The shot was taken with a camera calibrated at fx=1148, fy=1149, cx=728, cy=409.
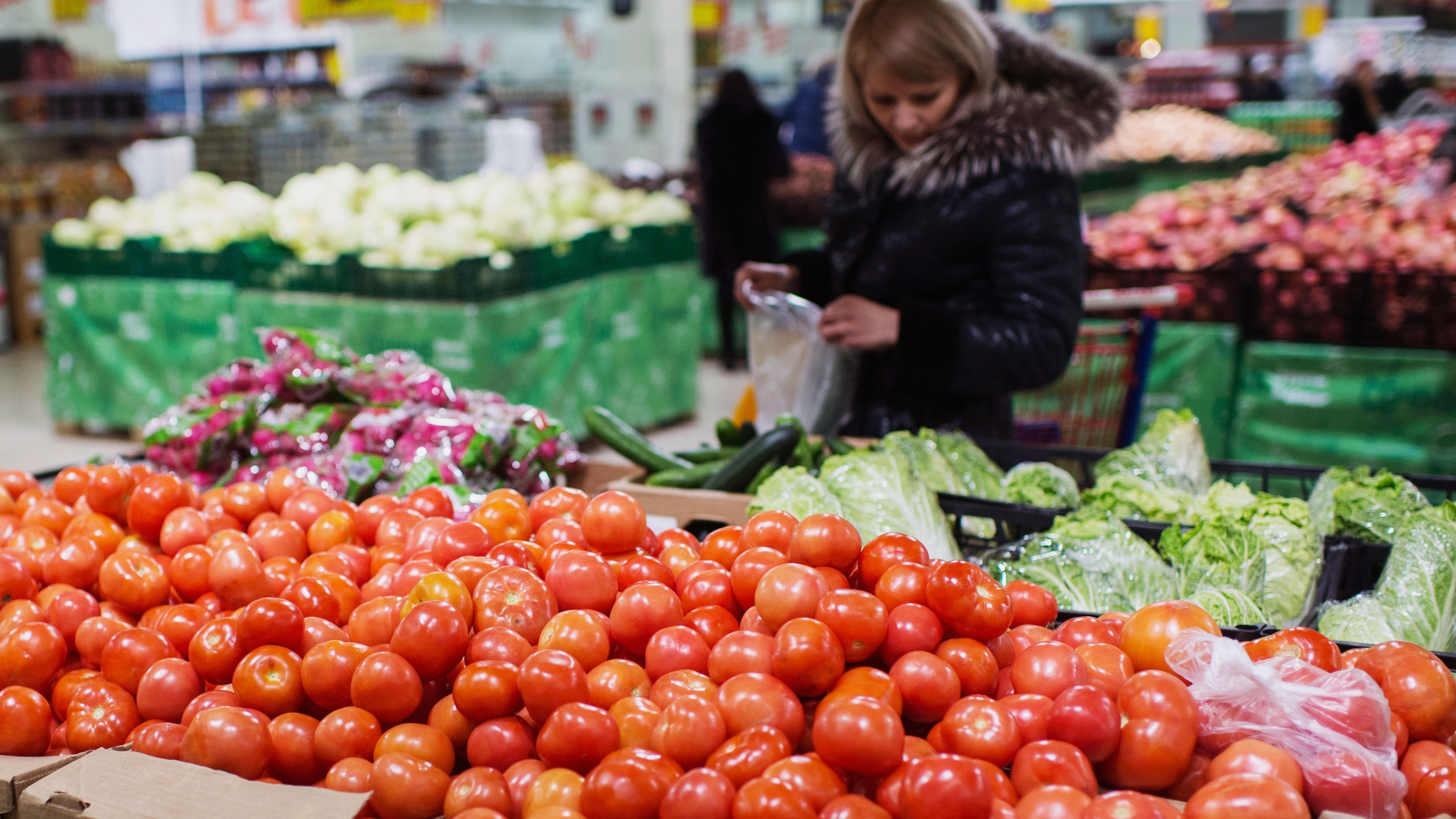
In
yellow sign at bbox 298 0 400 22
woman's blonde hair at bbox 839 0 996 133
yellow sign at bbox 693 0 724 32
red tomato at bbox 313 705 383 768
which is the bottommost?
red tomato at bbox 313 705 383 768

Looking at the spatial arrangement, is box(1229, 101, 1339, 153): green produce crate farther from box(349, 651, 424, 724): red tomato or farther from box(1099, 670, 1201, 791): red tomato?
box(349, 651, 424, 724): red tomato

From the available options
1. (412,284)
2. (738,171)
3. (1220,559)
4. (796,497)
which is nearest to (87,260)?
(412,284)

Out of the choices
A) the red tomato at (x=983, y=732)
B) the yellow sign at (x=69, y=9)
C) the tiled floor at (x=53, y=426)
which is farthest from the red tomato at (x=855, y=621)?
the yellow sign at (x=69, y=9)

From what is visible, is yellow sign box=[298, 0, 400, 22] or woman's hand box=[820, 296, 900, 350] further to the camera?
yellow sign box=[298, 0, 400, 22]

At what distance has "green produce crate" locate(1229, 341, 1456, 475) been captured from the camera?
13.7 feet

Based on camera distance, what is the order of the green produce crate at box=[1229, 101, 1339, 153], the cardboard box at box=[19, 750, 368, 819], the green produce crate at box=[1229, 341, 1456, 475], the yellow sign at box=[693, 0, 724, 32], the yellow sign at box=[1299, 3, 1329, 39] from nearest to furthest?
the cardboard box at box=[19, 750, 368, 819] → the green produce crate at box=[1229, 341, 1456, 475] → the green produce crate at box=[1229, 101, 1339, 153] → the yellow sign at box=[1299, 3, 1329, 39] → the yellow sign at box=[693, 0, 724, 32]

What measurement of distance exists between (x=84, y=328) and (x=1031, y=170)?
5.43m

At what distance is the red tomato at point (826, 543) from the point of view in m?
1.38

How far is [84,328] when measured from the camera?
6137 mm

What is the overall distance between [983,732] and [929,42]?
1.83m

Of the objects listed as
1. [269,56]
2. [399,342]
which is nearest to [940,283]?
[399,342]

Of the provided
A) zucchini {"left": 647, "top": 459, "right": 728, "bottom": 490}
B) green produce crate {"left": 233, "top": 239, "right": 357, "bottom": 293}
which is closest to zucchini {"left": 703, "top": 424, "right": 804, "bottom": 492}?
A: zucchini {"left": 647, "top": 459, "right": 728, "bottom": 490}

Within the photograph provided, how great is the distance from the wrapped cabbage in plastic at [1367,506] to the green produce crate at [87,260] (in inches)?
223

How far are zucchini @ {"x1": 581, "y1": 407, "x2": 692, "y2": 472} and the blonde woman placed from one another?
19.0 inches
